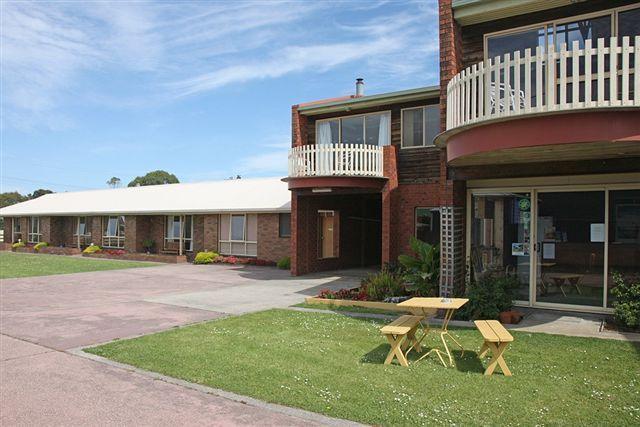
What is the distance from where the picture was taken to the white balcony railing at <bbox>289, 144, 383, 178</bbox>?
16219 mm

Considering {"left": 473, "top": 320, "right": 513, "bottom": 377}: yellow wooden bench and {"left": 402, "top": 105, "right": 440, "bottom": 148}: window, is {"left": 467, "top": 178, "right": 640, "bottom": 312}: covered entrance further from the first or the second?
{"left": 473, "top": 320, "right": 513, "bottom": 377}: yellow wooden bench

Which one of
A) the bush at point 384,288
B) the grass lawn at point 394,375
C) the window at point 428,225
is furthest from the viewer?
the window at point 428,225

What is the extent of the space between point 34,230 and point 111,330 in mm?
36866

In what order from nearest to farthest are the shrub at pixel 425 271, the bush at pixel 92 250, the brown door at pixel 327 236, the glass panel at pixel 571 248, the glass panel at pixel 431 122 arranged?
the glass panel at pixel 571 248 < the shrub at pixel 425 271 < the glass panel at pixel 431 122 < the brown door at pixel 327 236 < the bush at pixel 92 250

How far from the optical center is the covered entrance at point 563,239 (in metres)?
10.2

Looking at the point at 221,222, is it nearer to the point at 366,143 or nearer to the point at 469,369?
the point at 366,143

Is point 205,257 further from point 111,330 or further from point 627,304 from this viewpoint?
point 627,304

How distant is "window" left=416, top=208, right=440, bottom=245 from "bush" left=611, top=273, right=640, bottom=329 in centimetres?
687

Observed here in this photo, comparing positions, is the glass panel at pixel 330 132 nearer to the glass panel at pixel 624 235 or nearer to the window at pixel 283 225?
the window at pixel 283 225

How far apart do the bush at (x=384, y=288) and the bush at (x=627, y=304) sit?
15.8 ft

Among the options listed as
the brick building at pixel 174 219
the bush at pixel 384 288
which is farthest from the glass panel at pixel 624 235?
the brick building at pixel 174 219

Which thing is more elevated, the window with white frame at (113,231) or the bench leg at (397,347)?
the window with white frame at (113,231)

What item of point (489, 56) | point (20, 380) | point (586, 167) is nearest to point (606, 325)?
point (586, 167)

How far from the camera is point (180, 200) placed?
2983 cm
